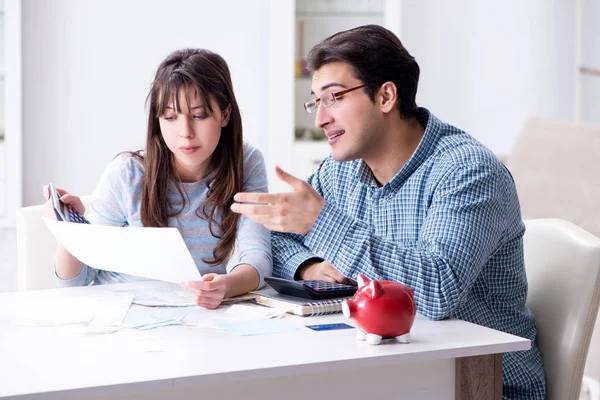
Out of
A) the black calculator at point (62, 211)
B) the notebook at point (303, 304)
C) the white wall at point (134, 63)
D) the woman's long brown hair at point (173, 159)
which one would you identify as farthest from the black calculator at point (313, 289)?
the white wall at point (134, 63)

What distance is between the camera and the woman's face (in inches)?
69.4

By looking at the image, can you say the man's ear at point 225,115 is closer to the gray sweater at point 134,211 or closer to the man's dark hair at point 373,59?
the gray sweater at point 134,211

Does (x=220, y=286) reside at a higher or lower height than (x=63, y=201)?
lower

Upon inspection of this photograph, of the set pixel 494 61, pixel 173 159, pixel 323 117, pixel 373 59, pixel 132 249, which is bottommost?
pixel 132 249

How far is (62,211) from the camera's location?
1.62 metres

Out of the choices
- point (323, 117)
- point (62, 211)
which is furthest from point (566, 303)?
point (62, 211)

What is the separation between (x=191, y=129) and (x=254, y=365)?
823 millimetres

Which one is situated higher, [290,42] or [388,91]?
[290,42]

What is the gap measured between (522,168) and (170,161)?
1.88 meters

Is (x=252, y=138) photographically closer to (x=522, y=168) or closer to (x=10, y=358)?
(x=522, y=168)

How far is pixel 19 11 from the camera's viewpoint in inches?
158

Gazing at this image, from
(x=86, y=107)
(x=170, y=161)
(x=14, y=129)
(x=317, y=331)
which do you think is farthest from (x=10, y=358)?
(x=86, y=107)

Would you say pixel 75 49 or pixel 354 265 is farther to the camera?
pixel 75 49

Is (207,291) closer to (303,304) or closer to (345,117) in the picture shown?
(303,304)
